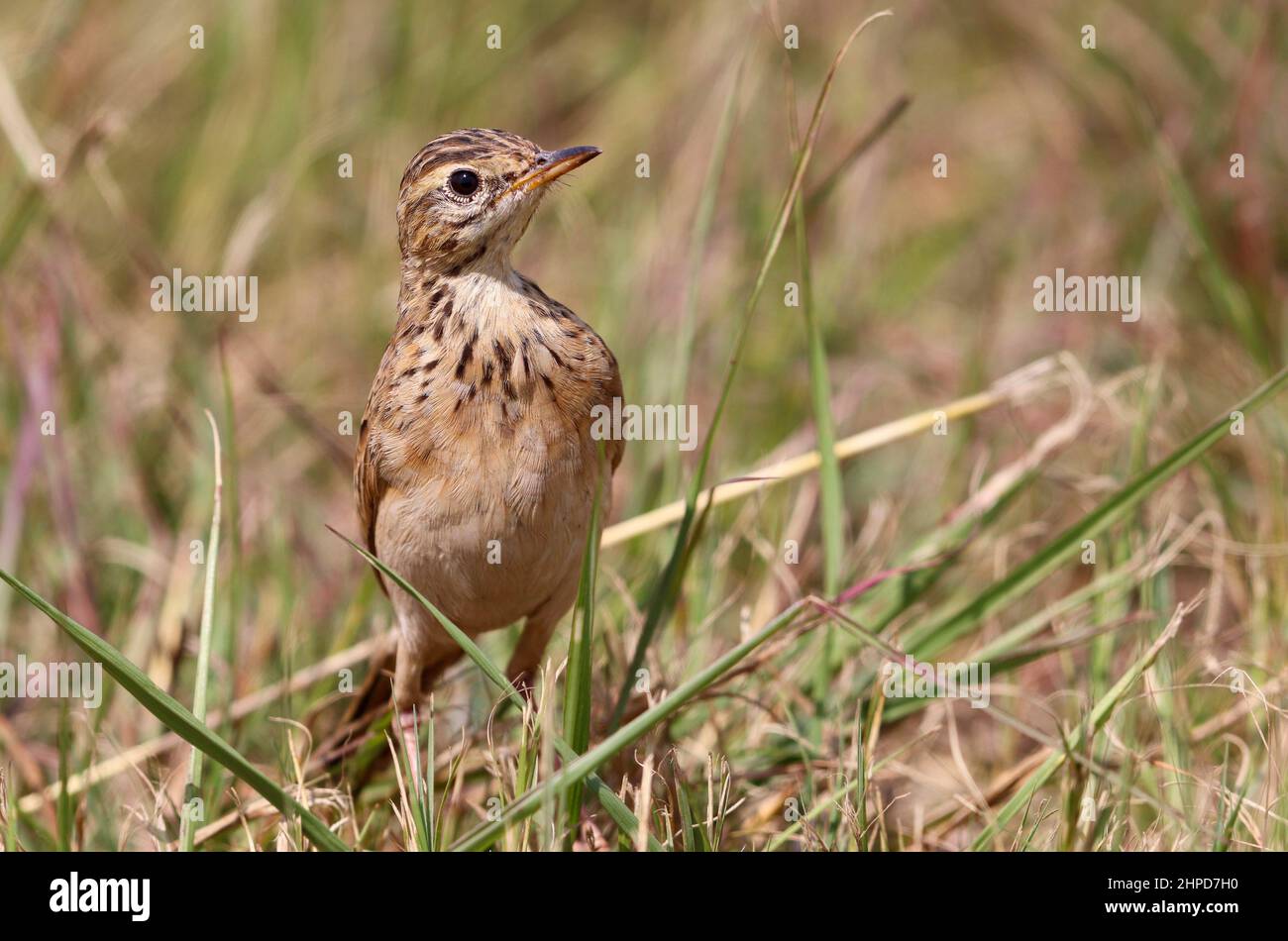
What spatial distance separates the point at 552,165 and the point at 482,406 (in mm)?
653

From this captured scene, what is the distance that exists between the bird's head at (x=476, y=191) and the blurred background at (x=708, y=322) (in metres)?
0.76

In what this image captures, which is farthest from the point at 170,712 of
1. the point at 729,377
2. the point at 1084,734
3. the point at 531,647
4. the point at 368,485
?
the point at 1084,734

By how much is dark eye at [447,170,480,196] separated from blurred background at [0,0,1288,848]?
0.87 m

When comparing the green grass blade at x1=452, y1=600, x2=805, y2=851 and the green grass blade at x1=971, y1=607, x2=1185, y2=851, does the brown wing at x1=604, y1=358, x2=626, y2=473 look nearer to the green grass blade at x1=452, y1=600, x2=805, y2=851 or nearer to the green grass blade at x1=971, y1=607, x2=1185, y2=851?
the green grass blade at x1=452, y1=600, x2=805, y2=851

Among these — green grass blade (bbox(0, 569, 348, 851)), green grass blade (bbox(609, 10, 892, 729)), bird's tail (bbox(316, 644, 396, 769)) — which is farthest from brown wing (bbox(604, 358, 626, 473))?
green grass blade (bbox(0, 569, 348, 851))

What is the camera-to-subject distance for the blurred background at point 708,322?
4.61 meters

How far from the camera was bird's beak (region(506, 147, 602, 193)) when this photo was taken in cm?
383

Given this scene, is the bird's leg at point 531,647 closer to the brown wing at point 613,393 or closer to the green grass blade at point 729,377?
the green grass blade at point 729,377

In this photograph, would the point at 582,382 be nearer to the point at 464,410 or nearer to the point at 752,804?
the point at 464,410

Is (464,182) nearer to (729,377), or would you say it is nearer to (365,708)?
(729,377)

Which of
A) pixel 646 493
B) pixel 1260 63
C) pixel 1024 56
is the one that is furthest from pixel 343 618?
pixel 1024 56

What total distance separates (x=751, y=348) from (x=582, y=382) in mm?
3535

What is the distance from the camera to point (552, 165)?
3836 millimetres

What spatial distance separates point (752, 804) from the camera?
4.33 metres
